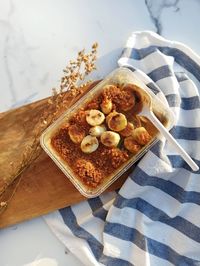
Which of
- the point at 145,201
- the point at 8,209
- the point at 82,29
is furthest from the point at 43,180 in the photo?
the point at 82,29

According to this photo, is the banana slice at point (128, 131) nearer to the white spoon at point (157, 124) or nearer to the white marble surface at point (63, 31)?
the white spoon at point (157, 124)

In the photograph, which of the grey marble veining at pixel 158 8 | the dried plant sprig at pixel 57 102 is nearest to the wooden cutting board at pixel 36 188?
the dried plant sprig at pixel 57 102

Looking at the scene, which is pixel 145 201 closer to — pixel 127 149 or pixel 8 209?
pixel 127 149

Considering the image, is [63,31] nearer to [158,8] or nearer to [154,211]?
[158,8]

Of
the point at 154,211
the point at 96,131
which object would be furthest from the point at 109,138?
the point at 154,211

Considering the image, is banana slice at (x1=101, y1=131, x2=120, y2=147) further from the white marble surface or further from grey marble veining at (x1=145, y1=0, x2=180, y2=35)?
grey marble veining at (x1=145, y1=0, x2=180, y2=35)

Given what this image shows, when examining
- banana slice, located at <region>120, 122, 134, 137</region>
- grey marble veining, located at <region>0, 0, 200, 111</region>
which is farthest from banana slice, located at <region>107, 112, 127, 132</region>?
grey marble veining, located at <region>0, 0, 200, 111</region>
